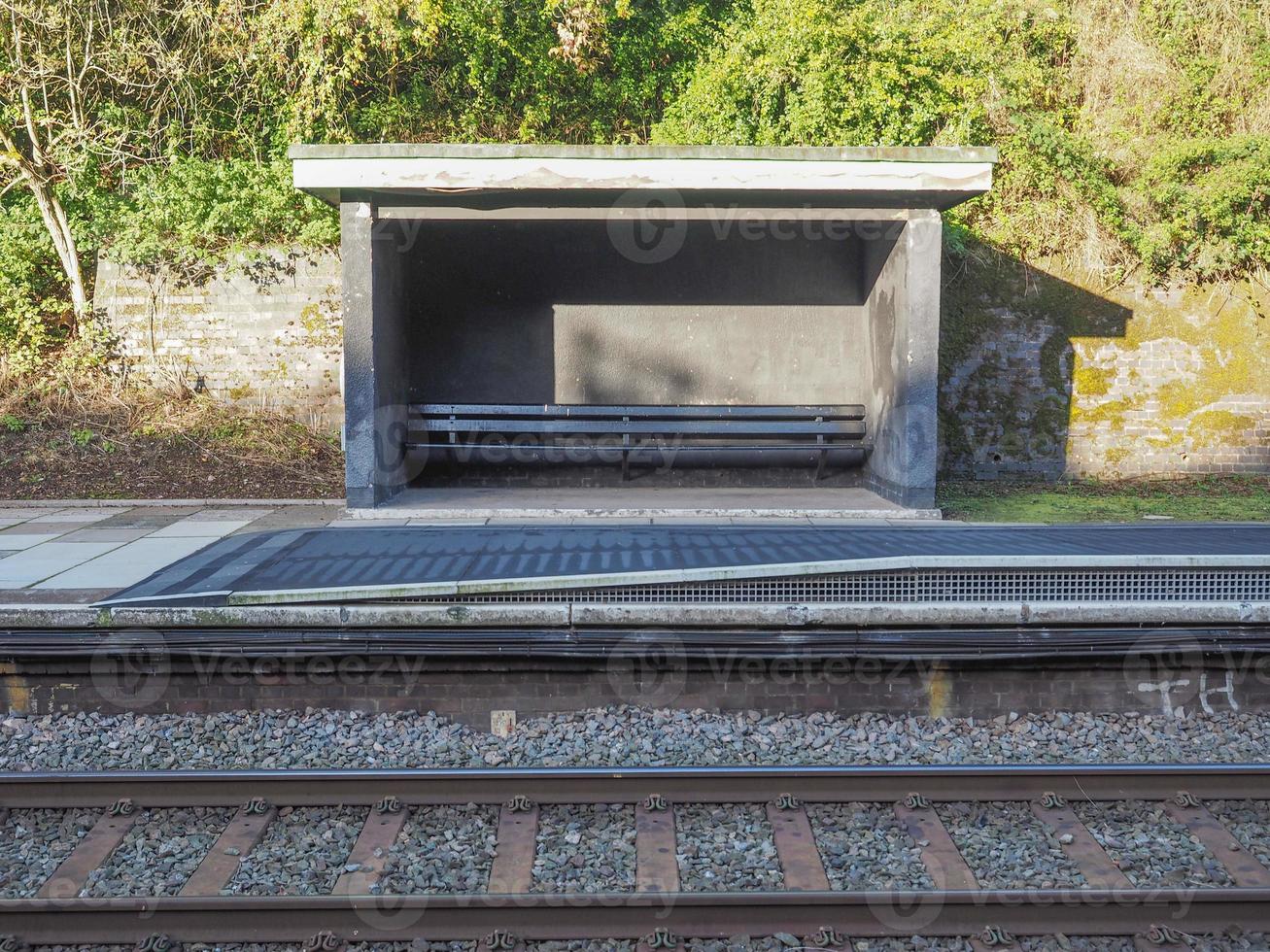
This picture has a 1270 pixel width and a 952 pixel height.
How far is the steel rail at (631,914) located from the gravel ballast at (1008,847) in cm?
23

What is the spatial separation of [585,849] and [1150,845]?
210 centimetres

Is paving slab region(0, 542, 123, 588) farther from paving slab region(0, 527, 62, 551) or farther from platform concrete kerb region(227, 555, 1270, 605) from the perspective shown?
platform concrete kerb region(227, 555, 1270, 605)

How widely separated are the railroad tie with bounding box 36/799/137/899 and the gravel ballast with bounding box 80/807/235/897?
24 mm

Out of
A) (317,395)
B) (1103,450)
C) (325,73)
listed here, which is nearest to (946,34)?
(1103,450)

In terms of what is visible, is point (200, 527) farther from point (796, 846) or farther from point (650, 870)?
point (796, 846)

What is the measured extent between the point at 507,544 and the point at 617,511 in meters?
1.90

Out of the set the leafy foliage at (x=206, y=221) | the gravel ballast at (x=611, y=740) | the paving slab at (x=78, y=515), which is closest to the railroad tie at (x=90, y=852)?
the gravel ballast at (x=611, y=740)

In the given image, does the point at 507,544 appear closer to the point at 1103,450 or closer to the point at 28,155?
the point at 1103,450

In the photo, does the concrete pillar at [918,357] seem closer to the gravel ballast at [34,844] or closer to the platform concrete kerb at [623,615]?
the platform concrete kerb at [623,615]

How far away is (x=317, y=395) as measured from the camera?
36.9 feet

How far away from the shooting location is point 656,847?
3.62 metres

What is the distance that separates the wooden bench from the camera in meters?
9.01

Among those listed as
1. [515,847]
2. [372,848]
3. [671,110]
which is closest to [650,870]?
[515,847]

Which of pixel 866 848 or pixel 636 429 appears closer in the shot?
pixel 866 848
